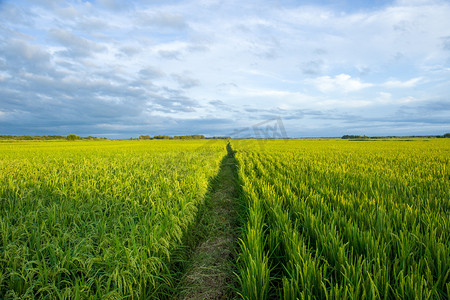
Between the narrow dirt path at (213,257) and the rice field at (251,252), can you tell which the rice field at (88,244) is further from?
the narrow dirt path at (213,257)

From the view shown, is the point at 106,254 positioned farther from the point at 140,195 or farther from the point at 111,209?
the point at 140,195

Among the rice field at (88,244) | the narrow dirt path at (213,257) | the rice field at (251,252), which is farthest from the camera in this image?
the narrow dirt path at (213,257)

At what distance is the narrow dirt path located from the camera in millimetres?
2654

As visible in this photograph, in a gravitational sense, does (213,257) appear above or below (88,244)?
below

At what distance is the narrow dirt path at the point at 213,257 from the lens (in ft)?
8.71

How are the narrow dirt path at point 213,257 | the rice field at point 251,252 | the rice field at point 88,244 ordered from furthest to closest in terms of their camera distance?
the narrow dirt path at point 213,257, the rice field at point 88,244, the rice field at point 251,252

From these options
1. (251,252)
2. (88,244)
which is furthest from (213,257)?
(88,244)

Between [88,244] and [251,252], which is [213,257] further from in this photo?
[88,244]

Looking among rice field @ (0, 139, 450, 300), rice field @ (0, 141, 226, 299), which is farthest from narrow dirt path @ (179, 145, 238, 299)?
rice field @ (0, 141, 226, 299)

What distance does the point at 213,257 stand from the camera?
3404mm

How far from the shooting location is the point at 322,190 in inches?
188

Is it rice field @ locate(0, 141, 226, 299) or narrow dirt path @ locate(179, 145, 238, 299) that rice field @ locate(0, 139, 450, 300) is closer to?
rice field @ locate(0, 141, 226, 299)

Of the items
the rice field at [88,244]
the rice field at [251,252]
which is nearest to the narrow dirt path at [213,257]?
the rice field at [251,252]

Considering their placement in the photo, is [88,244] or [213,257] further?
[213,257]
